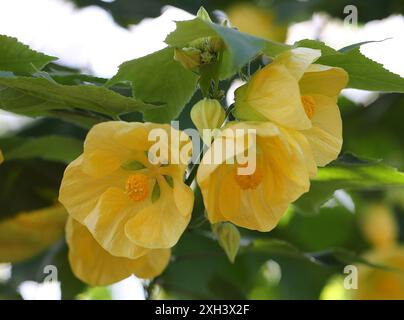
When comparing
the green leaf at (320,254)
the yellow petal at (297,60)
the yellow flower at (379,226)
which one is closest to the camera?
the yellow petal at (297,60)

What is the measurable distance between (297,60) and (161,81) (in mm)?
153

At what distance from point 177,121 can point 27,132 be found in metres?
0.84

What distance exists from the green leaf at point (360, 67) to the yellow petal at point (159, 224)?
0.71 ft

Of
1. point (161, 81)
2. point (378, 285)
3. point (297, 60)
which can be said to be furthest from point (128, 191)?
point (378, 285)

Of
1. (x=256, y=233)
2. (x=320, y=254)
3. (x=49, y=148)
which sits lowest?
(x=256, y=233)

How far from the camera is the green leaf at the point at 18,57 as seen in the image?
92 centimetres

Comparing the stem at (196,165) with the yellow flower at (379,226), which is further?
the yellow flower at (379,226)

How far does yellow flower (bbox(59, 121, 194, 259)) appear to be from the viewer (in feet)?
2.88

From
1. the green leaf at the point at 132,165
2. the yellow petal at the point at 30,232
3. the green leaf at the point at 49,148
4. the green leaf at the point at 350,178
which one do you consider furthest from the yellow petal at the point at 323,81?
the yellow petal at the point at 30,232

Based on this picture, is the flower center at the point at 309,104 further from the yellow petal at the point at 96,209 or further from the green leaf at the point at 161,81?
the yellow petal at the point at 96,209

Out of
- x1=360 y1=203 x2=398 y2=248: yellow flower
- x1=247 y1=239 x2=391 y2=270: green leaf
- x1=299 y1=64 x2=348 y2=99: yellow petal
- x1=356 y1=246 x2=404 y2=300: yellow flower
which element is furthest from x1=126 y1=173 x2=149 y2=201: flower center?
x1=360 y1=203 x2=398 y2=248: yellow flower

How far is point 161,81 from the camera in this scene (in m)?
0.94

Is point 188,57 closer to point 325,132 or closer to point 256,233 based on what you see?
point 325,132
